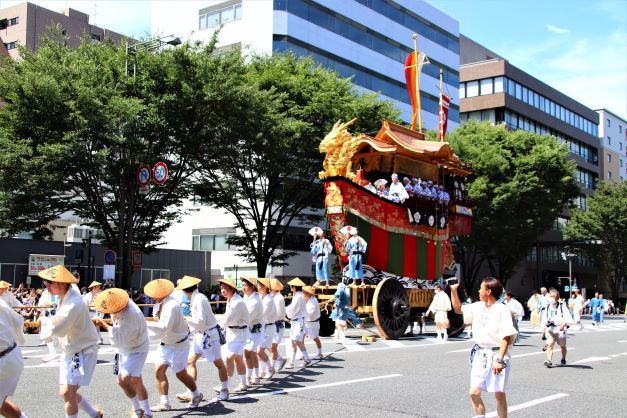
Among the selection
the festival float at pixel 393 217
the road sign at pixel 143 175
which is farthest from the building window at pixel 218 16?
the festival float at pixel 393 217

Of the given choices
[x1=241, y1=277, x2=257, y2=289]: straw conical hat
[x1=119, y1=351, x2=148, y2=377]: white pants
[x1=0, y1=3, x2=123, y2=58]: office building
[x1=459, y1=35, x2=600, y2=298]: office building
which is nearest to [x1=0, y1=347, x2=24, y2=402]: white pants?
[x1=119, y1=351, x2=148, y2=377]: white pants

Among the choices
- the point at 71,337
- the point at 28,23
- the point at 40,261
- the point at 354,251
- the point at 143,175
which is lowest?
the point at 71,337

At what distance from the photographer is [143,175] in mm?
23281

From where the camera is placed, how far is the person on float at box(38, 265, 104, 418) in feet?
23.6

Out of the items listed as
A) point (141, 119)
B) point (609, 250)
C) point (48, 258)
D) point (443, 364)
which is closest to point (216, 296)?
point (48, 258)

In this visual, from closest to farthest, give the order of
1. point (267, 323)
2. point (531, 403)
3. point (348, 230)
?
point (531, 403) → point (267, 323) → point (348, 230)

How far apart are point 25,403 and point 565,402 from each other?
7822 millimetres

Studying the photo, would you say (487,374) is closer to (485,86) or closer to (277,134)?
(277,134)

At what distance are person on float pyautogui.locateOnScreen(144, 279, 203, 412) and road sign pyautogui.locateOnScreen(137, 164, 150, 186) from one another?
48.8 ft

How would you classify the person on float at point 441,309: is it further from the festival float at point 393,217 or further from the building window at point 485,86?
the building window at point 485,86

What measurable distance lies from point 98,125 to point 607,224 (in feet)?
134

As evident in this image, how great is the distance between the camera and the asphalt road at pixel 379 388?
930cm

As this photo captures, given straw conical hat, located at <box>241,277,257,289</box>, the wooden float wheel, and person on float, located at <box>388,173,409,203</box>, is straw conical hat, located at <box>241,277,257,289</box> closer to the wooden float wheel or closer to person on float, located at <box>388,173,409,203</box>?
the wooden float wheel

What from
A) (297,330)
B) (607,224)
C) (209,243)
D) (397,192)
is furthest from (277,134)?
(607,224)
